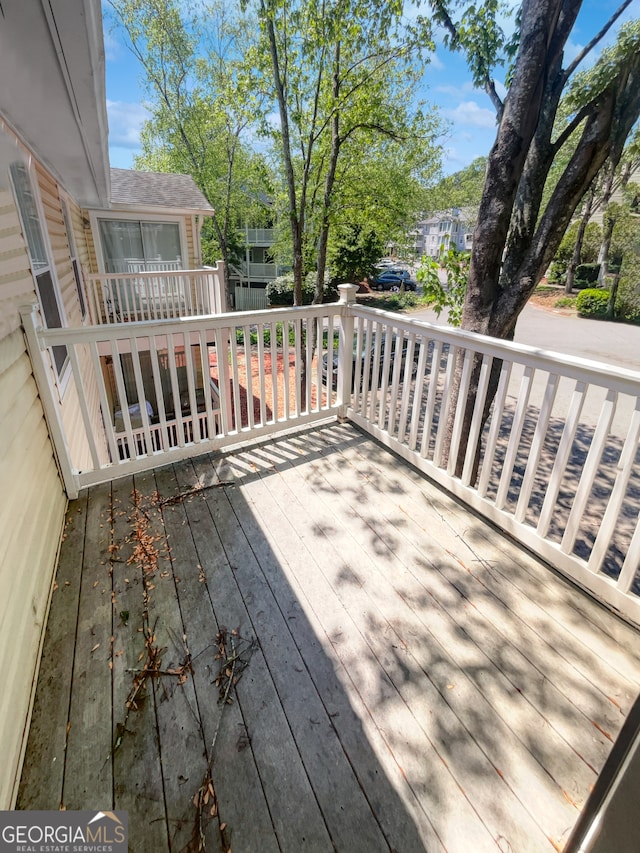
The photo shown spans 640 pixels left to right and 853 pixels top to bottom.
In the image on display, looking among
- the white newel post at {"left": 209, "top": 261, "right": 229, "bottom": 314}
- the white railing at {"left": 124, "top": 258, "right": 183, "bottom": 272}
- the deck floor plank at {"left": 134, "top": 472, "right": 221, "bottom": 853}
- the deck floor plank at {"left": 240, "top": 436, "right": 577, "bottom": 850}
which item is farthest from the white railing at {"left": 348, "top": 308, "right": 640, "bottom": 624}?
the white railing at {"left": 124, "top": 258, "right": 183, "bottom": 272}

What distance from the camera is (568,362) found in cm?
183

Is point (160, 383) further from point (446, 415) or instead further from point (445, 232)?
point (445, 232)

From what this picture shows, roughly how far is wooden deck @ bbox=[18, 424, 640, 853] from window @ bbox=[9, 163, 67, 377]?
1893mm

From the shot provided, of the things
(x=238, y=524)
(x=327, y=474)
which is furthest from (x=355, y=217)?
(x=238, y=524)

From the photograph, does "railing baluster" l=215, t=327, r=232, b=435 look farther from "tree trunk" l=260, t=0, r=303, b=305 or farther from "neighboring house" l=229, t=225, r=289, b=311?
"neighboring house" l=229, t=225, r=289, b=311

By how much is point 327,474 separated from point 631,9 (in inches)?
135

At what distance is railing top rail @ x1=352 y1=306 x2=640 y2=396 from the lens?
5.41ft

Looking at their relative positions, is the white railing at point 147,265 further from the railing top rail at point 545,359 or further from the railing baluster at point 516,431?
the railing baluster at point 516,431

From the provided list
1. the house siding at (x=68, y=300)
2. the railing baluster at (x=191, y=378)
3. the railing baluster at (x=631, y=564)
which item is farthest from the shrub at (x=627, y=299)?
the house siding at (x=68, y=300)

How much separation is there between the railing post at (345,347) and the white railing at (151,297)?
496cm

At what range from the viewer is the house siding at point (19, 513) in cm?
132

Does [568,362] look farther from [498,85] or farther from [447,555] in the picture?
[498,85]

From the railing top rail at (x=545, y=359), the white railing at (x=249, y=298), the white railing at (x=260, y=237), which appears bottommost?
the white railing at (x=249, y=298)

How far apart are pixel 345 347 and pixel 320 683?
8.16 feet
